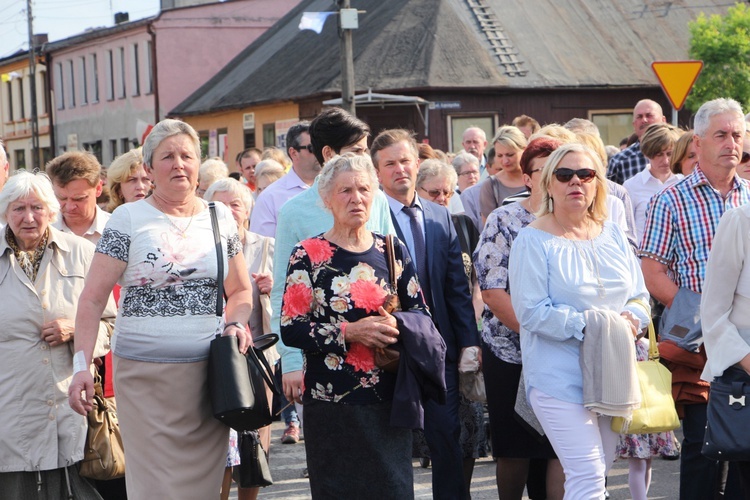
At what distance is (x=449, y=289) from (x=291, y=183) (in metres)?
2.66

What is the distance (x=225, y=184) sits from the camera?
8.32 metres

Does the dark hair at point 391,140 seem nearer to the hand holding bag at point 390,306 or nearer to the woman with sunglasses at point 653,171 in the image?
the hand holding bag at point 390,306

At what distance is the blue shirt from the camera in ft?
18.4

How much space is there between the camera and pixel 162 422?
18.1 feet

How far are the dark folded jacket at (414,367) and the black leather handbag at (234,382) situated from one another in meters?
0.64

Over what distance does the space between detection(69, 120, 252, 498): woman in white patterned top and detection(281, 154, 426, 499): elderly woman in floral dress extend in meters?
0.38

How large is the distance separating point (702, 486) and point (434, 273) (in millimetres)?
1828

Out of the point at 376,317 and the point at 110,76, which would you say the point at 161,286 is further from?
the point at 110,76

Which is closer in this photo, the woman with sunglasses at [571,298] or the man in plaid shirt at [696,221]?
the woman with sunglasses at [571,298]

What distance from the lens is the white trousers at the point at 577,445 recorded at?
18.3 ft

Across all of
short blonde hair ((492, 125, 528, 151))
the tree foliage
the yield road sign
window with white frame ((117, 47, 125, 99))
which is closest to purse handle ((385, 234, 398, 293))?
short blonde hair ((492, 125, 528, 151))

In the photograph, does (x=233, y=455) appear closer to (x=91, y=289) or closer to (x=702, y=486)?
(x=91, y=289)

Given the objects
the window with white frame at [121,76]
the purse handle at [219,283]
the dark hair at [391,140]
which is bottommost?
the purse handle at [219,283]

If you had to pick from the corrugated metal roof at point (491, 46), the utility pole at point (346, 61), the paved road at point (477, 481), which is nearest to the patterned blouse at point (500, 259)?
the paved road at point (477, 481)
